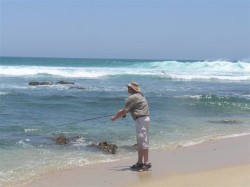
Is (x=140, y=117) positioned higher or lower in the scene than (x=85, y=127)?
higher

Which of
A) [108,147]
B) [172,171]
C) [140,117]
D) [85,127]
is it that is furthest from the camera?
[85,127]

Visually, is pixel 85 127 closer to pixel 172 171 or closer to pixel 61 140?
pixel 61 140

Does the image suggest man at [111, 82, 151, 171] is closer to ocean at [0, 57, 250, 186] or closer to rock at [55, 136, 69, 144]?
ocean at [0, 57, 250, 186]

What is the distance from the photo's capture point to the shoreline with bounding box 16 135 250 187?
24.6 feet

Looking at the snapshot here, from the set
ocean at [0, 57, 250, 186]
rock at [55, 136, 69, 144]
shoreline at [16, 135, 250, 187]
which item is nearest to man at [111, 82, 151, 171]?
shoreline at [16, 135, 250, 187]

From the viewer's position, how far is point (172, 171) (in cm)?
822

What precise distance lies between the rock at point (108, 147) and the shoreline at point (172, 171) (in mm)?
795

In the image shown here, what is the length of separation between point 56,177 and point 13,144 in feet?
10.1

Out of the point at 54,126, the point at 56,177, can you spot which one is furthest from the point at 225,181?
the point at 54,126

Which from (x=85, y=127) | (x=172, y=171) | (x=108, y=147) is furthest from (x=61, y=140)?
(x=172, y=171)

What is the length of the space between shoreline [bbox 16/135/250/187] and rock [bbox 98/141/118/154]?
795mm

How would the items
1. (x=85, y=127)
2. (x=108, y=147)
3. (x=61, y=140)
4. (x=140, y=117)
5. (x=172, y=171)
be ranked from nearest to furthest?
(x=172, y=171)
(x=140, y=117)
(x=108, y=147)
(x=61, y=140)
(x=85, y=127)

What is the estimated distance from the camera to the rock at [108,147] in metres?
10.2

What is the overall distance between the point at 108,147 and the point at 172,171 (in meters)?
2.40
